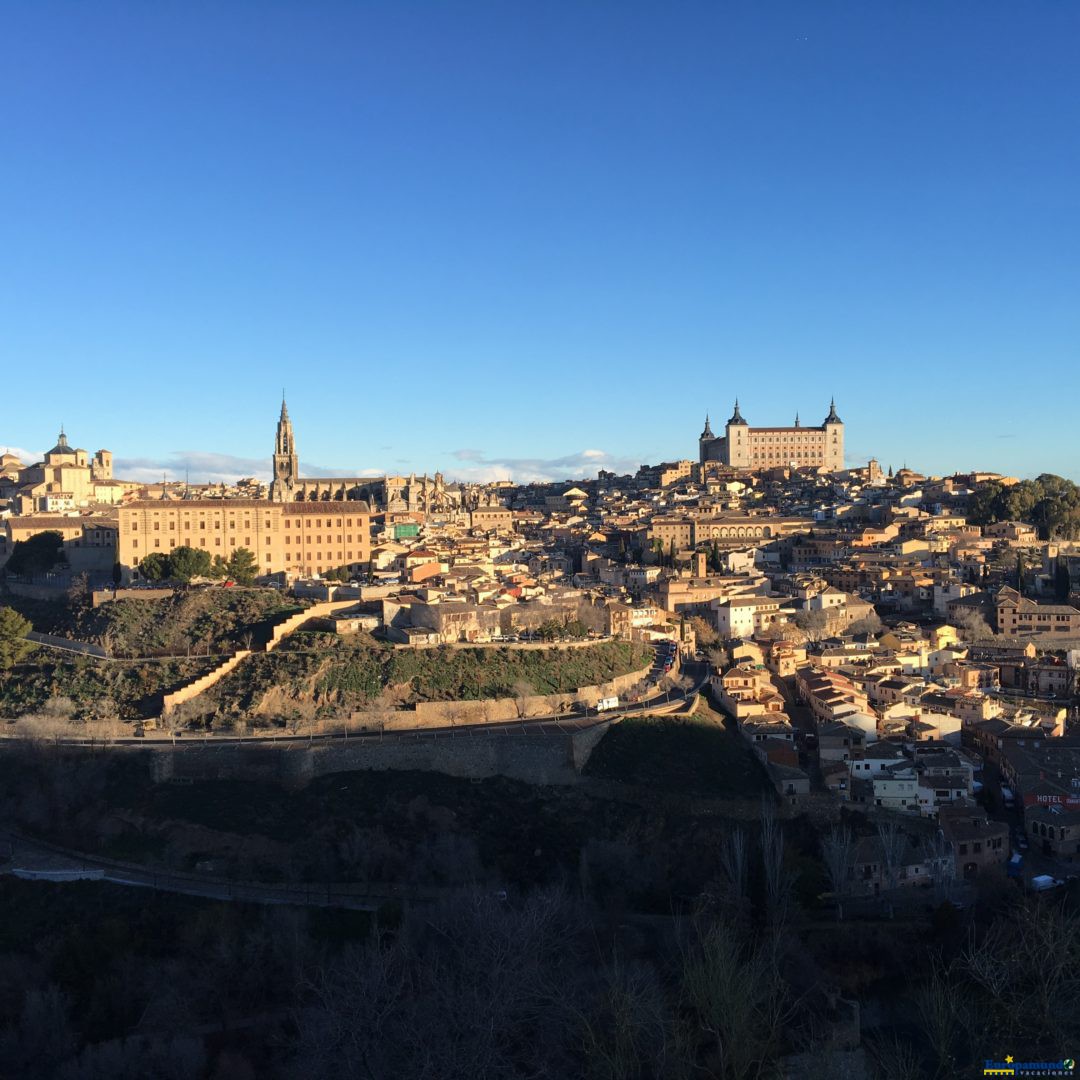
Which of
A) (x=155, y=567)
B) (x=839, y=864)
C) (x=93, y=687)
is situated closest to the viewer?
(x=839, y=864)

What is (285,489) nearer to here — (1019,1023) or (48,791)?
(48,791)

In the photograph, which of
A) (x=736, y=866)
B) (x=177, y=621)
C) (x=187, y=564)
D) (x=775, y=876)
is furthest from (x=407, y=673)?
(x=187, y=564)

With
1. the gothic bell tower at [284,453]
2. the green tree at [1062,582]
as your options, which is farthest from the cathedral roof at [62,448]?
the green tree at [1062,582]

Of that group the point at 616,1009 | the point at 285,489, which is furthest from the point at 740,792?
the point at 285,489

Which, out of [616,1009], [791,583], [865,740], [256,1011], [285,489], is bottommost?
[256,1011]

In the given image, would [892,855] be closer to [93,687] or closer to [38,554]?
[93,687]

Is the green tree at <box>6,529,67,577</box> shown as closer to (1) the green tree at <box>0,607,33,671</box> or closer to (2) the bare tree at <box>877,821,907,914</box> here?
(1) the green tree at <box>0,607,33,671</box>
